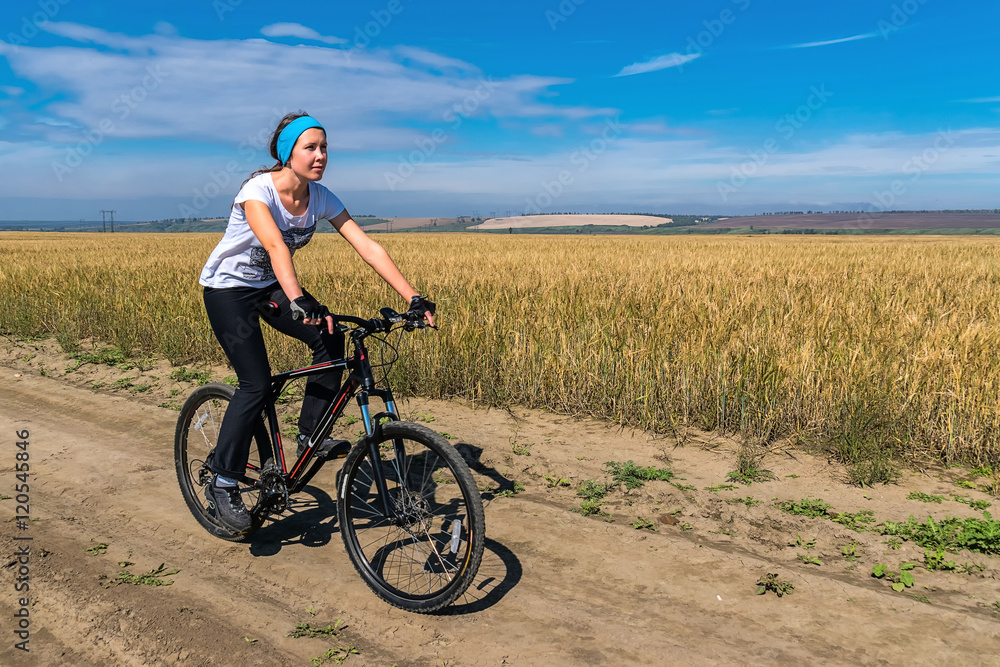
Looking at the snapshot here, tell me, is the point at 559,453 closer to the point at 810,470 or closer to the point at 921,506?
the point at 810,470

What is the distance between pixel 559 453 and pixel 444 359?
2.00 meters

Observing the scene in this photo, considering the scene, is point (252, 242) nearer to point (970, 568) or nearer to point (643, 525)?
point (643, 525)

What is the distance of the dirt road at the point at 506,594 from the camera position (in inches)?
108

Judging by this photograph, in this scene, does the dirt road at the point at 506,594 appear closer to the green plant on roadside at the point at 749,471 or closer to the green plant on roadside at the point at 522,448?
the green plant on roadside at the point at 749,471

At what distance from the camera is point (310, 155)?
10.5 ft

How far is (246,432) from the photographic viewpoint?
359cm

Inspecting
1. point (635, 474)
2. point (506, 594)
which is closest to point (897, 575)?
point (635, 474)

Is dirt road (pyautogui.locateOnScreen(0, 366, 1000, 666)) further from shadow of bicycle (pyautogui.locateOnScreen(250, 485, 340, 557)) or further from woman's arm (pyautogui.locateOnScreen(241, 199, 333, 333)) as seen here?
woman's arm (pyautogui.locateOnScreen(241, 199, 333, 333))

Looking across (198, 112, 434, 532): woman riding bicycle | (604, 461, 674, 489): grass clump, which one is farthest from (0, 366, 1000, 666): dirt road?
(198, 112, 434, 532): woman riding bicycle

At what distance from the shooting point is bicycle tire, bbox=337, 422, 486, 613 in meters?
2.92

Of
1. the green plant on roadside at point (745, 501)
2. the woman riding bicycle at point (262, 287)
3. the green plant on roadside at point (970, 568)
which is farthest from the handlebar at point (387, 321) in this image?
the green plant on roadside at point (970, 568)

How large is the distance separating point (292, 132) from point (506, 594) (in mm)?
2474

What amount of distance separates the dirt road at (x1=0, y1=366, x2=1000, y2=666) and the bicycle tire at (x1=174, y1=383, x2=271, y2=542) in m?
0.11

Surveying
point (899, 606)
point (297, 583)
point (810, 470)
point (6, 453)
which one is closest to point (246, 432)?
point (297, 583)
